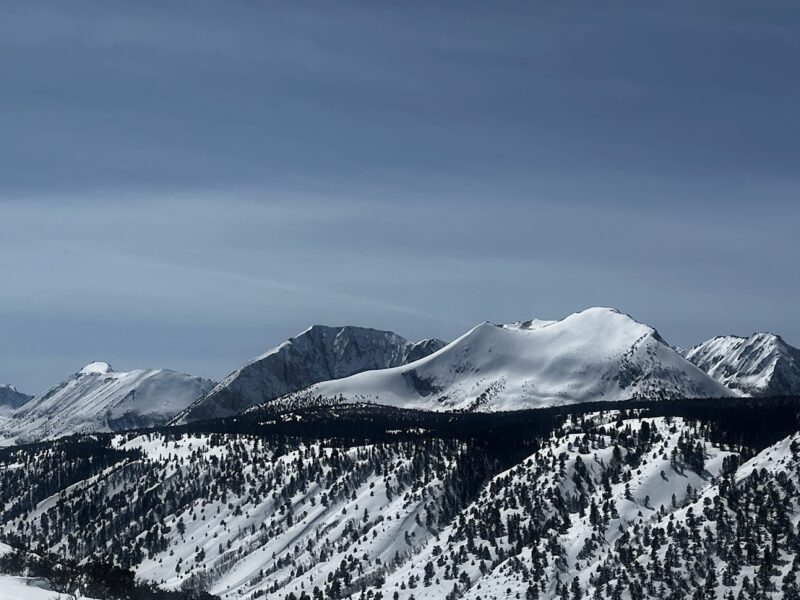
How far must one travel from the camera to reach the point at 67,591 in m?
199

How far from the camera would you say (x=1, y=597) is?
17075 cm

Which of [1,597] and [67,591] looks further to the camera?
[67,591]

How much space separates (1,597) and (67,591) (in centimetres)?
2876
